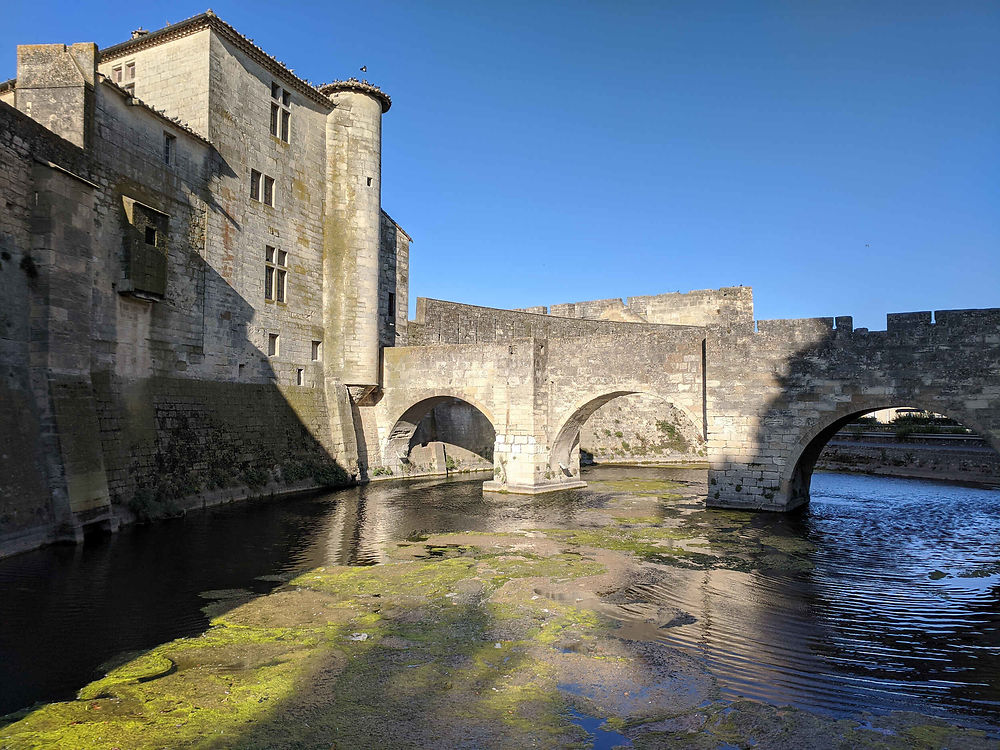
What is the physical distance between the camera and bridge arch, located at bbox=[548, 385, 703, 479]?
1844cm

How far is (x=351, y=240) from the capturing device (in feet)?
70.0

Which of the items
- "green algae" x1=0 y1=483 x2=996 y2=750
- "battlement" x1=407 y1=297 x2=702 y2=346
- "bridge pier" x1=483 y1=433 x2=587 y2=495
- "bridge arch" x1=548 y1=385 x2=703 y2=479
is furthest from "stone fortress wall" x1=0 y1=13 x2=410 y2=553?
"bridge arch" x1=548 y1=385 x2=703 y2=479

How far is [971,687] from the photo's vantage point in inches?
225

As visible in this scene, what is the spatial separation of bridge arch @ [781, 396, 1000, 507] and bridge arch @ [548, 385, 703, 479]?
9.93 ft

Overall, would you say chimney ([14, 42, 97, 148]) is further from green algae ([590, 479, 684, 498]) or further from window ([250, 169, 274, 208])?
green algae ([590, 479, 684, 498])

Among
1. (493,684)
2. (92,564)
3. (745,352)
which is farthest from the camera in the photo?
(745,352)

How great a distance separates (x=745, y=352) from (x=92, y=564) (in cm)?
1427

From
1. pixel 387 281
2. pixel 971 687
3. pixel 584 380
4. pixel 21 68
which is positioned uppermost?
pixel 21 68

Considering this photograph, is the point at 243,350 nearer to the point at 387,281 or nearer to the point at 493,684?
the point at 387,281

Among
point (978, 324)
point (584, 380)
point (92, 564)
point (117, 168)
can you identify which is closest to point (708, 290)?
point (584, 380)

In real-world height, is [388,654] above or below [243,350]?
below

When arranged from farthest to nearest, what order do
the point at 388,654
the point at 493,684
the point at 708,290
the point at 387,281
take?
the point at 708,290, the point at 387,281, the point at 388,654, the point at 493,684

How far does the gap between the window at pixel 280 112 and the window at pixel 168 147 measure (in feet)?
13.7

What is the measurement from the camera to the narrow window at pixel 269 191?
19375mm
